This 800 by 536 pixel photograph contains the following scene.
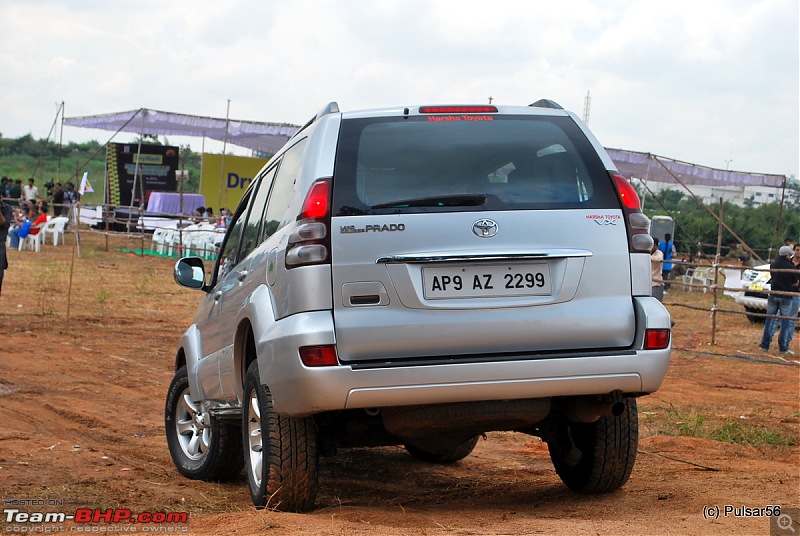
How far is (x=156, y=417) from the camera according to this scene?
351 inches

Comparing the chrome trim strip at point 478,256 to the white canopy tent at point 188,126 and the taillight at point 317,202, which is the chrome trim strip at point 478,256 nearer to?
the taillight at point 317,202

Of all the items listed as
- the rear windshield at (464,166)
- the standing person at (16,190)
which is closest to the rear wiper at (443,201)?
the rear windshield at (464,166)

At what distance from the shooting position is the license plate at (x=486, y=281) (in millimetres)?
4500

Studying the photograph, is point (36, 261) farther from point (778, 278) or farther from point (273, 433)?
point (273, 433)

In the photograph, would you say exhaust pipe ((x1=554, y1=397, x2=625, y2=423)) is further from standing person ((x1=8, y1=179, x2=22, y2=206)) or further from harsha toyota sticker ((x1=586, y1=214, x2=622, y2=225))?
standing person ((x1=8, y1=179, x2=22, y2=206))

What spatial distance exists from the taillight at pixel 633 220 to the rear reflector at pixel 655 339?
371mm

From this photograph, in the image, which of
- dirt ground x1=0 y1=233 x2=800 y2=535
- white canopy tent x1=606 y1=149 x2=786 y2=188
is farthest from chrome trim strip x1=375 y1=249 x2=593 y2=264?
white canopy tent x1=606 y1=149 x2=786 y2=188

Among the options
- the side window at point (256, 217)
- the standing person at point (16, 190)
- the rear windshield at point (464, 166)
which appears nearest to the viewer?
the rear windshield at point (464, 166)

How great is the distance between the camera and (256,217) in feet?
18.7

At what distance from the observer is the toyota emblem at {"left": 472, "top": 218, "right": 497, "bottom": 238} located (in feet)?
15.0

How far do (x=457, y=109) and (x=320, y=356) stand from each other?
56.5 inches

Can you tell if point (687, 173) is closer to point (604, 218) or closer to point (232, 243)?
point (232, 243)

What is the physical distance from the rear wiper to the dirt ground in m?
1.37

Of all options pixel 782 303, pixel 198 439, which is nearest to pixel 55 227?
pixel 782 303
